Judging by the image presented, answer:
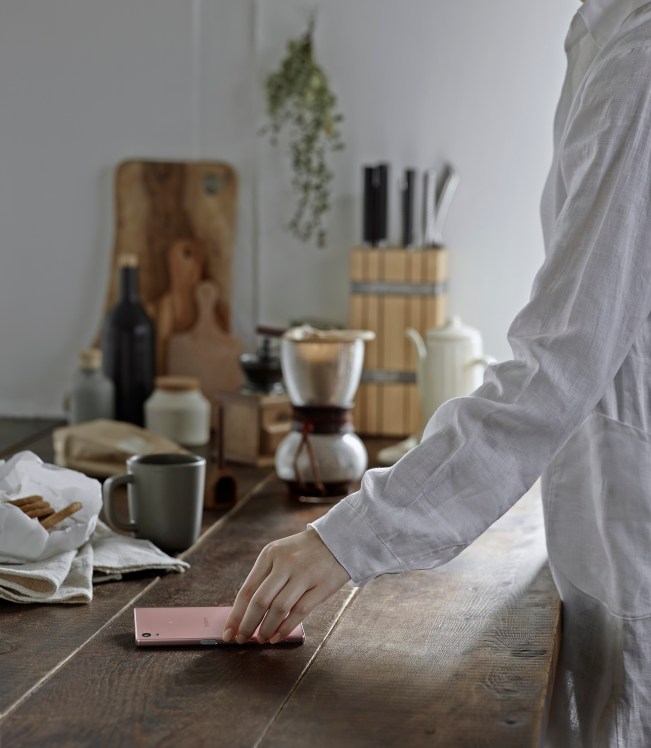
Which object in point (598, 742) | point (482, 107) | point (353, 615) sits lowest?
point (598, 742)

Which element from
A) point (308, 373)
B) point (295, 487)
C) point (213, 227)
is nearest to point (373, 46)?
point (213, 227)

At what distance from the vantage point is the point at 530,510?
154 cm

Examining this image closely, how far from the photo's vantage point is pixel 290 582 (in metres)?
0.88

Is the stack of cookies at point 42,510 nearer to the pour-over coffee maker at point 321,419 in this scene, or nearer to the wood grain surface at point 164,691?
the wood grain surface at point 164,691

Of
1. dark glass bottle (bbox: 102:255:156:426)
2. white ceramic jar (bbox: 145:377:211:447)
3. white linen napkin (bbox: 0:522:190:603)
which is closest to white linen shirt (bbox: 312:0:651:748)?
white linen napkin (bbox: 0:522:190:603)

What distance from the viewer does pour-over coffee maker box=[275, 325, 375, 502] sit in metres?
1.56

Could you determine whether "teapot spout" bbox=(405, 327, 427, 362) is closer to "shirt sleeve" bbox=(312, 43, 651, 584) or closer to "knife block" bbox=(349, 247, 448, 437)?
"knife block" bbox=(349, 247, 448, 437)

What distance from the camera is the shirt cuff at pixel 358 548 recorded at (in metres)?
0.86

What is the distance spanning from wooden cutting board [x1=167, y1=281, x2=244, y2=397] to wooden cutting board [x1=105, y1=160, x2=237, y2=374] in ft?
0.10

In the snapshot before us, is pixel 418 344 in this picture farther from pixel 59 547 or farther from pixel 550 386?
pixel 550 386

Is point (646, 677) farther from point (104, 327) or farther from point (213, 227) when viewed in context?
point (213, 227)

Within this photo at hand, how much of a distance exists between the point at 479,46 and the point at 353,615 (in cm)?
134

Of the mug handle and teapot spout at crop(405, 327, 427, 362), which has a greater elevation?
teapot spout at crop(405, 327, 427, 362)

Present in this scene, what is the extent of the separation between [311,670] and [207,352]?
4.38 ft
